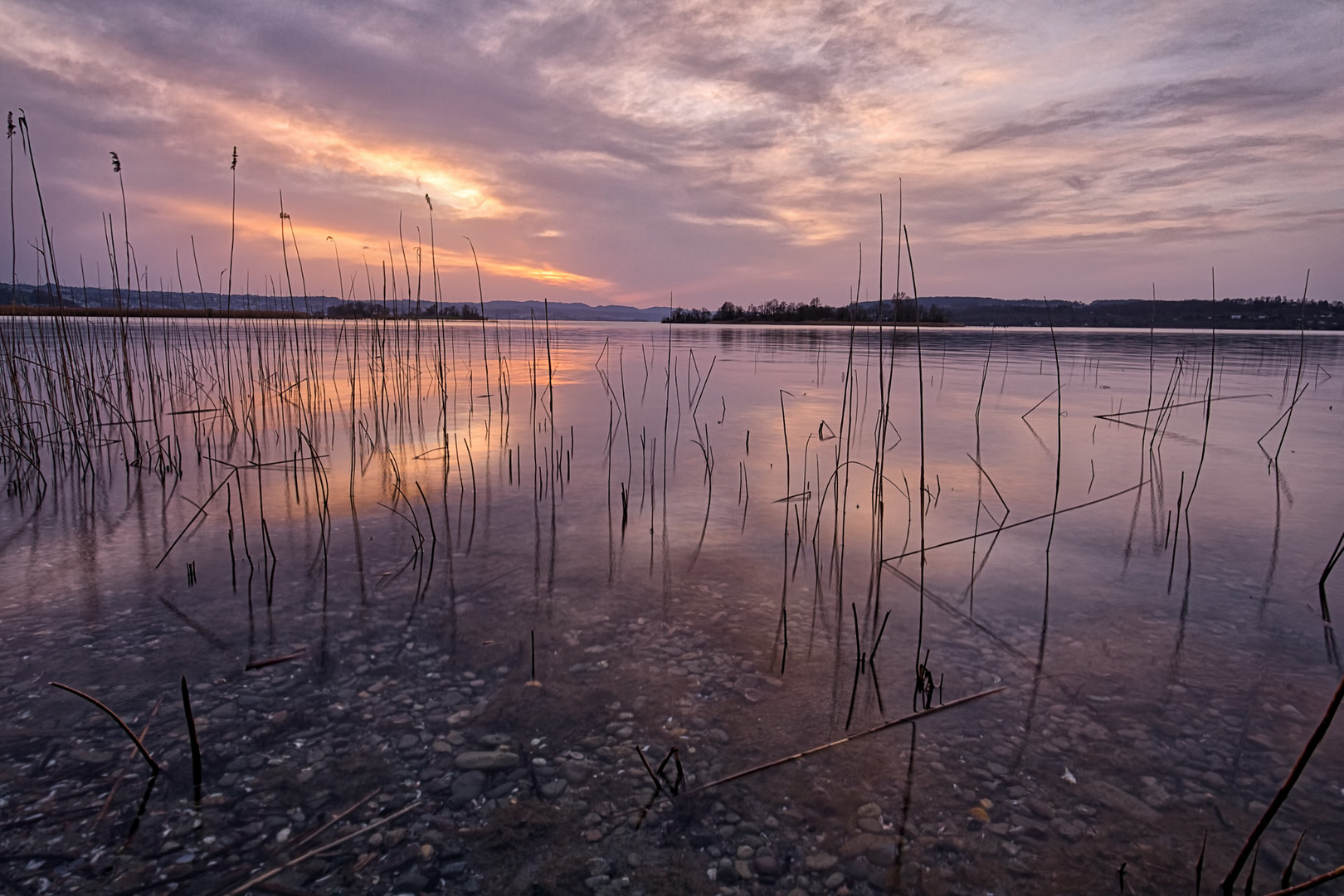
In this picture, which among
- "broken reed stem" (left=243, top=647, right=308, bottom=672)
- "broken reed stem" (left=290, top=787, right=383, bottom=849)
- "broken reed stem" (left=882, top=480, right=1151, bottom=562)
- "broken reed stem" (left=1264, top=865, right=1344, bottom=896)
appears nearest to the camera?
"broken reed stem" (left=1264, top=865, right=1344, bottom=896)

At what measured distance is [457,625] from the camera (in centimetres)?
257

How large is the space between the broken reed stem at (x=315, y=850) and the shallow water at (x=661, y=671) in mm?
23

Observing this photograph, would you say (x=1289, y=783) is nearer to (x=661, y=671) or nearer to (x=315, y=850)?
(x=661, y=671)

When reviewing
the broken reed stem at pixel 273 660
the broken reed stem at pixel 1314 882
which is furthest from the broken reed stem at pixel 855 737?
the broken reed stem at pixel 273 660

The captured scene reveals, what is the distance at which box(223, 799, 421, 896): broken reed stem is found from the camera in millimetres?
1342

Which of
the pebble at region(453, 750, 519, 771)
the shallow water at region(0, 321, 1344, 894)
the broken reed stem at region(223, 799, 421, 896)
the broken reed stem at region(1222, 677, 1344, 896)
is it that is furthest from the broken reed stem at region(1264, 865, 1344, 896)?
the broken reed stem at region(223, 799, 421, 896)

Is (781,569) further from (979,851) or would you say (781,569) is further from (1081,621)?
(979,851)

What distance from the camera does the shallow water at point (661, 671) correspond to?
4.90ft

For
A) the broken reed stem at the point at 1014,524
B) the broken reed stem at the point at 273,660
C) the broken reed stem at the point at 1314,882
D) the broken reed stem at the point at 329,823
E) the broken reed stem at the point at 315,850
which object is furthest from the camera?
the broken reed stem at the point at 1014,524

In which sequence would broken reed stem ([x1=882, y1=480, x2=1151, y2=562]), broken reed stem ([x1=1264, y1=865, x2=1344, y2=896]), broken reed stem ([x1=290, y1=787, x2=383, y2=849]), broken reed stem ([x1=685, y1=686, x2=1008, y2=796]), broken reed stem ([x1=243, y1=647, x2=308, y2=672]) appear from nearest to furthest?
1. broken reed stem ([x1=1264, y1=865, x2=1344, y2=896])
2. broken reed stem ([x1=290, y1=787, x2=383, y2=849])
3. broken reed stem ([x1=685, y1=686, x2=1008, y2=796])
4. broken reed stem ([x1=243, y1=647, x2=308, y2=672])
5. broken reed stem ([x1=882, y1=480, x2=1151, y2=562])

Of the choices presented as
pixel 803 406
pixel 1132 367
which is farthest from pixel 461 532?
pixel 1132 367

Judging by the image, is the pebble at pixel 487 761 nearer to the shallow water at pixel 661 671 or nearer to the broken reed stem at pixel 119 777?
the shallow water at pixel 661 671

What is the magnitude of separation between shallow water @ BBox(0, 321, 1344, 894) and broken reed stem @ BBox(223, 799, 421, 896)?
23 mm

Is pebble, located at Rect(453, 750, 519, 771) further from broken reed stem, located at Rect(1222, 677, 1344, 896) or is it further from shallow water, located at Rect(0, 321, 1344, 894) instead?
broken reed stem, located at Rect(1222, 677, 1344, 896)
